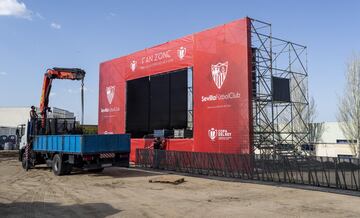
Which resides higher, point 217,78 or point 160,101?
point 217,78

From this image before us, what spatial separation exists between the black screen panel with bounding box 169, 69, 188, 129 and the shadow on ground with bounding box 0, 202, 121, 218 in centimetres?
1467

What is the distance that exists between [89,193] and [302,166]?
765cm

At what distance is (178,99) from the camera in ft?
85.7

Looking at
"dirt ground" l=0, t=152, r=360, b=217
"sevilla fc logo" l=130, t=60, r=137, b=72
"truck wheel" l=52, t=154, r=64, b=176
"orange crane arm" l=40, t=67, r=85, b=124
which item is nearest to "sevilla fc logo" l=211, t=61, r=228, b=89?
"dirt ground" l=0, t=152, r=360, b=217

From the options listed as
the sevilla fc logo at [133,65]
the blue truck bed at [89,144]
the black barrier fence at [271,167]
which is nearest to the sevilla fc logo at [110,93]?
the sevilla fc logo at [133,65]

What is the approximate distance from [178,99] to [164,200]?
14.5 m

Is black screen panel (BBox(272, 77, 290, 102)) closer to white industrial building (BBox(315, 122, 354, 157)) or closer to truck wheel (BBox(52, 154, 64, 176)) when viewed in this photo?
truck wheel (BBox(52, 154, 64, 176))

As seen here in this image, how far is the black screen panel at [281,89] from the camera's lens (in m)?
21.7

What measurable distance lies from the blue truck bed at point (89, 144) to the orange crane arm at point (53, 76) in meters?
3.18

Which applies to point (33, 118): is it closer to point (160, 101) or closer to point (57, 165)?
point (57, 165)

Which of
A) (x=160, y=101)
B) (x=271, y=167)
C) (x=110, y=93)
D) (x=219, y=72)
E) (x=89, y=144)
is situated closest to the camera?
(x=271, y=167)

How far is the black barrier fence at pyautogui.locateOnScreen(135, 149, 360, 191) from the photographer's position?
46.8 ft

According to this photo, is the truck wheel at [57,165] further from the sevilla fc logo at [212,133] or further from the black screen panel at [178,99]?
the black screen panel at [178,99]

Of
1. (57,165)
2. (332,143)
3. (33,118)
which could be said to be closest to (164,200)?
(57,165)
